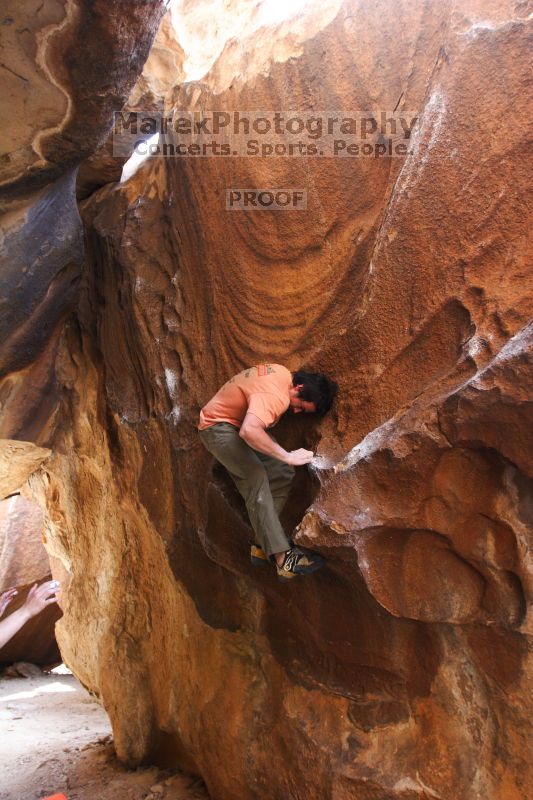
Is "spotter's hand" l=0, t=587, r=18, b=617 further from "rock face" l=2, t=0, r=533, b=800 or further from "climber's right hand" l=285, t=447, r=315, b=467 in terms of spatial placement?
"climber's right hand" l=285, t=447, r=315, b=467

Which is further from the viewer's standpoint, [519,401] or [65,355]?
[65,355]

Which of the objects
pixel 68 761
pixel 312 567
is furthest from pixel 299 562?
pixel 68 761

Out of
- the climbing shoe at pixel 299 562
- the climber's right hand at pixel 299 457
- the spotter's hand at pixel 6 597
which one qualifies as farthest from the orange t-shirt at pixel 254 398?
the spotter's hand at pixel 6 597

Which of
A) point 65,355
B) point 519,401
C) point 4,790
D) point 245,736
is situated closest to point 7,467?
point 65,355

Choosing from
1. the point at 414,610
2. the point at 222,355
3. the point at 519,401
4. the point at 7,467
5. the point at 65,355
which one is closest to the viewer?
the point at 519,401

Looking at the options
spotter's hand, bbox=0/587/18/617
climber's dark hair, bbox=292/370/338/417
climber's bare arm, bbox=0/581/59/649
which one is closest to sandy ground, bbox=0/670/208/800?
climber's bare arm, bbox=0/581/59/649

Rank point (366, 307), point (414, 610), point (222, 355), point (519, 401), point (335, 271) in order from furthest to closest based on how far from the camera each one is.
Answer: point (222, 355), point (335, 271), point (366, 307), point (414, 610), point (519, 401)

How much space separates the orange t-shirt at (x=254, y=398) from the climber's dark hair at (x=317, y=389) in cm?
5

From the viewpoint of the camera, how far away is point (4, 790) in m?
4.07

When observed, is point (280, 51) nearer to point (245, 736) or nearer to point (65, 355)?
point (65, 355)

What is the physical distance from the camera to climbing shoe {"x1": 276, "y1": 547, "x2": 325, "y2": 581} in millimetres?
2531

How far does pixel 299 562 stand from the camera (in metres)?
2.55

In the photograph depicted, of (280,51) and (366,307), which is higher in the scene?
(280,51)

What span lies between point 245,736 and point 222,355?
1.73m
